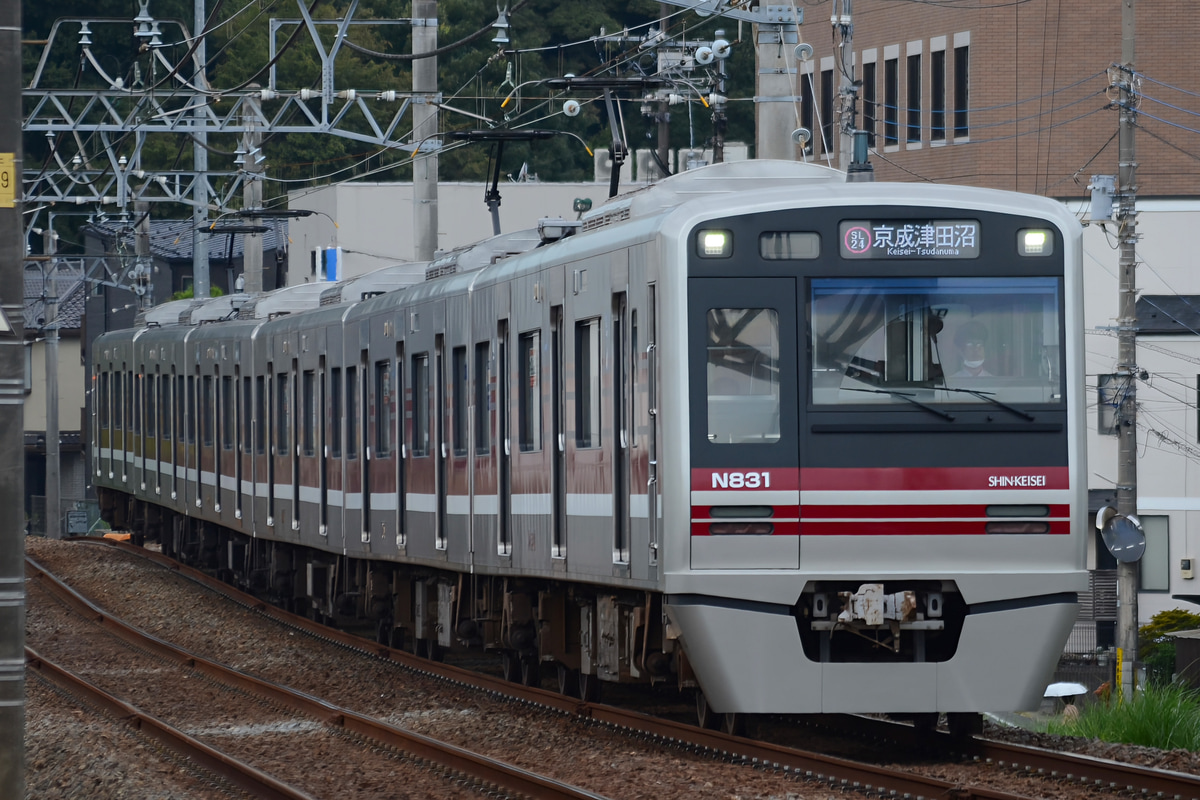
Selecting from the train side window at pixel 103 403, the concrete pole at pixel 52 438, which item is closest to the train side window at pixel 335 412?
the train side window at pixel 103 403

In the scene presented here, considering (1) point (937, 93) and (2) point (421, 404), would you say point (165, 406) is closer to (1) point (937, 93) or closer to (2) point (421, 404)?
(2) point (421, 404)

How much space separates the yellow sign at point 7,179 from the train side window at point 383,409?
32.4ft

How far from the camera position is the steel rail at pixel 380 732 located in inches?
396

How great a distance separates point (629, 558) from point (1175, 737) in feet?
10.3

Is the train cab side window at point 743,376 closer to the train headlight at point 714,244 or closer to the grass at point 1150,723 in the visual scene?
the train headlight at point 714,244

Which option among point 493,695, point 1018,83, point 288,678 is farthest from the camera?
point 1018,83

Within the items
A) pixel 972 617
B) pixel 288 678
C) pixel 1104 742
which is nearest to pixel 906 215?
pixel 972 617

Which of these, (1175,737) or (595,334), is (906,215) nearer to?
(595,334)

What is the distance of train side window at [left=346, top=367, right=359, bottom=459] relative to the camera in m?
19.2

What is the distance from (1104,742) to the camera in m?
11.2

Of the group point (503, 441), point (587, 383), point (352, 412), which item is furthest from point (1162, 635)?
point (587, 383)

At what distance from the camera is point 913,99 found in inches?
1531

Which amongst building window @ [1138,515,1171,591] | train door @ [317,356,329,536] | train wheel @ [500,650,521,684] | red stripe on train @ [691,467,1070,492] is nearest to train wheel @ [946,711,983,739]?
red stripe on train @ [691,467,1070,492]

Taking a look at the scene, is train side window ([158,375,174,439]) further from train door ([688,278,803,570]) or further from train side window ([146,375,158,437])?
train door ([688,278,803,570])
